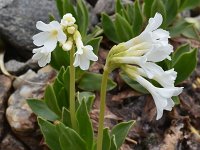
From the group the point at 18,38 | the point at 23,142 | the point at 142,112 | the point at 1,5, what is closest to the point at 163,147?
the point at 142,112

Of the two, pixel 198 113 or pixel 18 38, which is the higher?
pixel 18 38

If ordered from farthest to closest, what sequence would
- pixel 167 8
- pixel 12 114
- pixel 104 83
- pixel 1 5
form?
pixel 1 5
pixel 167 8
pixel 12 114
pixel 104 83

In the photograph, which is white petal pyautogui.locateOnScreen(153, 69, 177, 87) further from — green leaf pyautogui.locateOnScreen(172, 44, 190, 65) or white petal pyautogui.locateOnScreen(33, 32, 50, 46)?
green leaf pyautogui.locateOnScreen(172, 44, 190, 65)

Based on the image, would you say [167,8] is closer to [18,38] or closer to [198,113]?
[198,113]

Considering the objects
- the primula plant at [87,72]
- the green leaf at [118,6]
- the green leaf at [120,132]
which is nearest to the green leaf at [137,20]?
the primula plant at [87,72]

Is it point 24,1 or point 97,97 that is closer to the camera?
point 97,97
